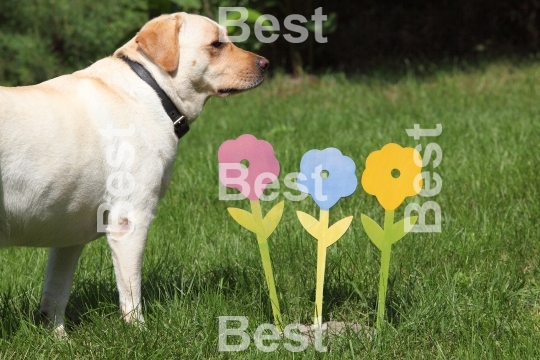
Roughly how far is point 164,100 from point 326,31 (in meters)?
6.72

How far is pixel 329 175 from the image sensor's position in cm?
299

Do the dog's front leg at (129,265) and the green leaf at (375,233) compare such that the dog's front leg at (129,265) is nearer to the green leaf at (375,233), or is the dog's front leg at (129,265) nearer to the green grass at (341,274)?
the green grass at (341,274)

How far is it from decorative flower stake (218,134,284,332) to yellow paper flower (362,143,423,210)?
0.37 metres

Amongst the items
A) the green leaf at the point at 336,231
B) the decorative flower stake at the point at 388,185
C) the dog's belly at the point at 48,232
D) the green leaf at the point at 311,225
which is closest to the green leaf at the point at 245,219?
the green leaf at the point at 311,225

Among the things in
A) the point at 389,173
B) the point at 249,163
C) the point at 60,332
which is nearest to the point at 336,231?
the point at 389,173

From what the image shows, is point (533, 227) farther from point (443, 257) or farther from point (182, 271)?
point (182, 271)

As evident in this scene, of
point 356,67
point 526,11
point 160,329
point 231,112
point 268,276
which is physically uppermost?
point 526,11

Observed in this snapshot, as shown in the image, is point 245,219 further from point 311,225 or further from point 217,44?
point 217,44

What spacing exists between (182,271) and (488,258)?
153 centimetres

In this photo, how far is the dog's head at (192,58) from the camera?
3.24 metres

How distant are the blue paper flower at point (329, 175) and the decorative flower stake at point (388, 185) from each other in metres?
0.07

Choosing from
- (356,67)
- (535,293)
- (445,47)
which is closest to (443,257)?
(535,293)

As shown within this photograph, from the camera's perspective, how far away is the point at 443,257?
3838mm

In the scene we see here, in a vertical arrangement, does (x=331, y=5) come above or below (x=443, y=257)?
above
